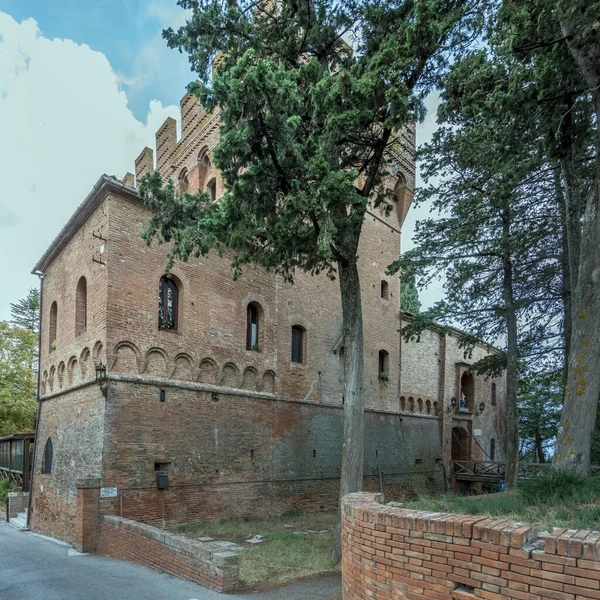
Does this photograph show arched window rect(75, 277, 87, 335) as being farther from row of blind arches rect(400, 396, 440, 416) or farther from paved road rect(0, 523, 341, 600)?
row of blind arches rect(400, 396, 440, 416)

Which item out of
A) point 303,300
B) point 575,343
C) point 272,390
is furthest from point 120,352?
point 575,343

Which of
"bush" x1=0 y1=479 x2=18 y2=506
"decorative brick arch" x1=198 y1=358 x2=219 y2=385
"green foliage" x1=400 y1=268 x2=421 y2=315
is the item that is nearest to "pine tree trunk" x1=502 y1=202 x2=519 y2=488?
"decorative brick arch" x1=198 y1=358 x2=219 y2=385

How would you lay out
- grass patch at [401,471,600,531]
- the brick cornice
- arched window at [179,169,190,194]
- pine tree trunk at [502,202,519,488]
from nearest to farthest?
grass patch at [401,471,600,531], the brick cornice, pine tree trunk at [502,202,519,488], arched window at [179,169,190,194]

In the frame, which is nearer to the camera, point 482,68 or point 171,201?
point 482,68

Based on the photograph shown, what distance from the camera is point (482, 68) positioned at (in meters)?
9.13

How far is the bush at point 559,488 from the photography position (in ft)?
17.9

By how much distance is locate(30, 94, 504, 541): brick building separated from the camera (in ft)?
38.3

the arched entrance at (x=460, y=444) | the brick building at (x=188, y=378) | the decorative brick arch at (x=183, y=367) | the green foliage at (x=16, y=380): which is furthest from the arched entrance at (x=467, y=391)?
the green foliage at (x=16, y=380)

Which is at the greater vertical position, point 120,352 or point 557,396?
point 120,352

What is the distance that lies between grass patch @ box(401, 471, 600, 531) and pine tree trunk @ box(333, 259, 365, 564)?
3820mm

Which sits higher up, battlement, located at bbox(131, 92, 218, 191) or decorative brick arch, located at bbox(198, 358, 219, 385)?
battlement, located at bbox(131, 92, 218, 191)

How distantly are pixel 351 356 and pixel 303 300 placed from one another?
21.5 ft

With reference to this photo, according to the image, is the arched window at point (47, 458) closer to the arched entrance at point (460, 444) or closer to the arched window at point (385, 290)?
the arched window at point (385, 290)

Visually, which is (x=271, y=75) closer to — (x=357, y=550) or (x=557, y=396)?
(x=357, y=550)
